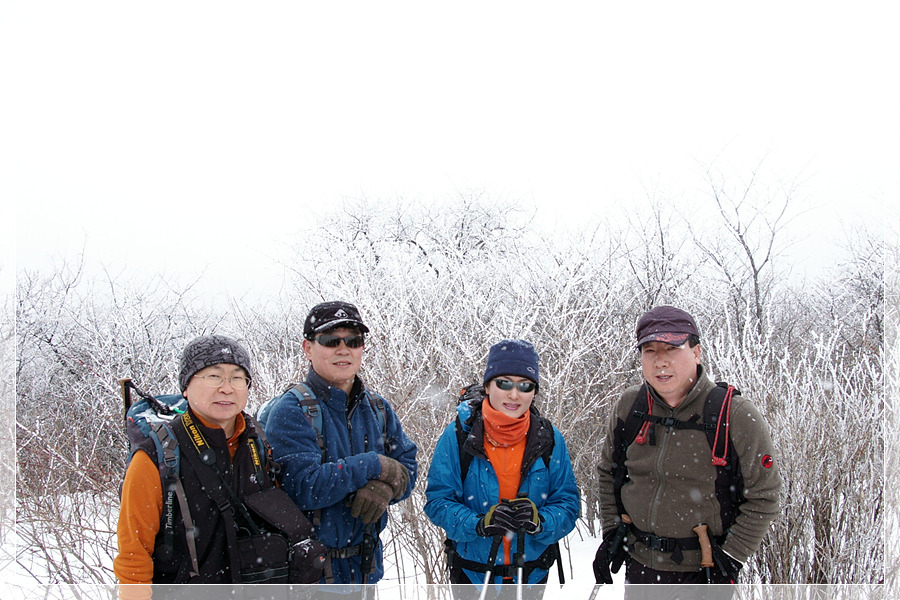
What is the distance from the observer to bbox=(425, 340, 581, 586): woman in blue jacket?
8.00 ft

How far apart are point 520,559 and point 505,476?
0.33 m

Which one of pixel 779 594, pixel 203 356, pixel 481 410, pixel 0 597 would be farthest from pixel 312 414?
pixel 779 594

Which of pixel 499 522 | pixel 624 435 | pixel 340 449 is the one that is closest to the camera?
pixel 499 522

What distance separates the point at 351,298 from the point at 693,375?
7.62m

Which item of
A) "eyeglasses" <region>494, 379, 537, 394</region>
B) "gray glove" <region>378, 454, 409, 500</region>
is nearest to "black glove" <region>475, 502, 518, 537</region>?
"gray glove" <region>378, 454, 409, 500</region>

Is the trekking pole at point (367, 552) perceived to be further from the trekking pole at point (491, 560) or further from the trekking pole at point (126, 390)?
the trekking pole at point (126, 390)

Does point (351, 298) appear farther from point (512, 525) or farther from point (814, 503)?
point (512, 525)

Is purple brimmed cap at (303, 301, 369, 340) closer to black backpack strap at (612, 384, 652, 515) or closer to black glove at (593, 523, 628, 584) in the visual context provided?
black backpack strap at (612, 384, 652, 515)

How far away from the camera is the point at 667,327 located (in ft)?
7.88

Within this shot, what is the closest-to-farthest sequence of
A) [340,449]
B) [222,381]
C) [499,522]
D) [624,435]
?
[222,381], [499,522], [340,449], [624,435]

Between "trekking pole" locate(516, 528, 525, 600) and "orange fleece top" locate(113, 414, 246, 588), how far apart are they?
4.31ft

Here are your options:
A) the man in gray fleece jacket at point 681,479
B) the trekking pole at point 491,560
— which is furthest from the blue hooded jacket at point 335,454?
the man in gray fleece jacket at point 681,479

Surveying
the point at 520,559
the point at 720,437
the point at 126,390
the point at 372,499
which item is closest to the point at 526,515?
the point at 520,559

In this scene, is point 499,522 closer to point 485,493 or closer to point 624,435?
point 485,493
